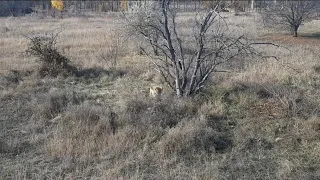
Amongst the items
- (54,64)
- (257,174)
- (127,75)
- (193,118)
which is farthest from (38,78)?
(257,174)

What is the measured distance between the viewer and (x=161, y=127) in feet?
23.5

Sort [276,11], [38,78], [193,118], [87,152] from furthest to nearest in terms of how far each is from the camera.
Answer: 1. [276,11]
2. [38,78]
3. [193,118]
4. [87,152]

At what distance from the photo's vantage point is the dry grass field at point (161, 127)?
18.7 feet

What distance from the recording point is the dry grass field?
5.69 meters

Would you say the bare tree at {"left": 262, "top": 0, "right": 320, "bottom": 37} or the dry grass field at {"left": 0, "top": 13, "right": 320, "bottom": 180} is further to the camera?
the bare tree at {"left": 262, "top": 0, "right": 320, "bottom": 37}

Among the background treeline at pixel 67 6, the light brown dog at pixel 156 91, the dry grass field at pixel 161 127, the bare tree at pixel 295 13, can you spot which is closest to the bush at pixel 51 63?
the dry grass field at pixel 161 127

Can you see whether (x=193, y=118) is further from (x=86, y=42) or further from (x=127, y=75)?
(x=86, y=42)

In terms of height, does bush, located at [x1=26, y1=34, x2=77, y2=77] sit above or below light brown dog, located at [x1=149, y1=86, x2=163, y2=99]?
above

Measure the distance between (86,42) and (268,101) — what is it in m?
12.7

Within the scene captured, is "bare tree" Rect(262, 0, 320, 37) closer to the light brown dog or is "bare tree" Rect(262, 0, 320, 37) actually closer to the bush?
the bush

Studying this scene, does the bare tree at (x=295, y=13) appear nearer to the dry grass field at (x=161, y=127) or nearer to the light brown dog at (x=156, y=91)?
the dry grass field at (x=161, y=127)

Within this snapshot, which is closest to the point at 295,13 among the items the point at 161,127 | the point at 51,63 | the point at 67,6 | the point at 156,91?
the point at 51,63

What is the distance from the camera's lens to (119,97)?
980cm

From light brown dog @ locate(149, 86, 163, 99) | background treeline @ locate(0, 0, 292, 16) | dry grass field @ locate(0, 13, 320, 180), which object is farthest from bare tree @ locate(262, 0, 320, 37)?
background treeline @ locate(0, 0, 292, 16)
